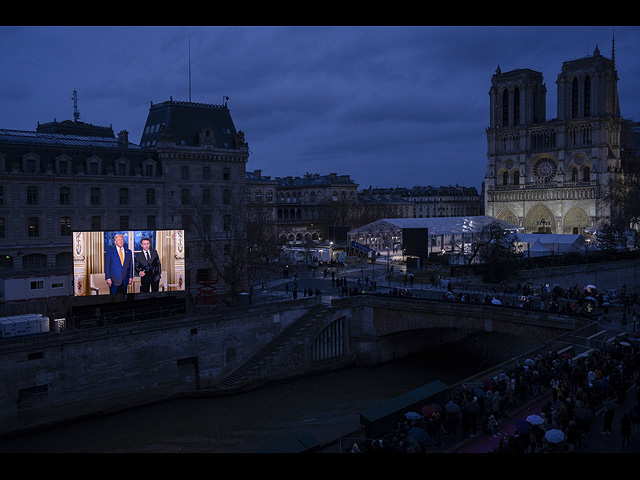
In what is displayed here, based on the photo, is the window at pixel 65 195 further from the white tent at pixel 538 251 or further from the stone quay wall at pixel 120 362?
the white tent at pixel 538 251

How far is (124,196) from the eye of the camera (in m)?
53.0

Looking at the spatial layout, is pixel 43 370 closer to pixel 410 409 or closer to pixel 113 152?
pixel 410 409

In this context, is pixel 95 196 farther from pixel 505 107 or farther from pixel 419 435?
pixel 505 107

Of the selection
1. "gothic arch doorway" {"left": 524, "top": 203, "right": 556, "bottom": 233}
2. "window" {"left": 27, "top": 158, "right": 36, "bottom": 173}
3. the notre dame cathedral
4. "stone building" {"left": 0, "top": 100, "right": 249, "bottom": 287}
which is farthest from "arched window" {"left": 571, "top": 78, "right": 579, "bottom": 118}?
"window" {"left": 27, "top": 158, "right": 36, "bottom": 173}

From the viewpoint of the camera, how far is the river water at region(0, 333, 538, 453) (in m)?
30.8

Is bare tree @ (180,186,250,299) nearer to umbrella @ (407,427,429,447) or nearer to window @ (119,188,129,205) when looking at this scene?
window @ (119,188,129,205)

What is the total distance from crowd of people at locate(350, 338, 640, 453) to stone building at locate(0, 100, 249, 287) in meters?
29.3

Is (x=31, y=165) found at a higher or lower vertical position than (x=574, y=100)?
lower

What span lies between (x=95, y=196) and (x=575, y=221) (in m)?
95.8

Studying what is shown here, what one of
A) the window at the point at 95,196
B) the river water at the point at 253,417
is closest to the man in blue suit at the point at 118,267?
the river water at the point at 253,417

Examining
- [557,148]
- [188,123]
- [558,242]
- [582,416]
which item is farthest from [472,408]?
[557,148]

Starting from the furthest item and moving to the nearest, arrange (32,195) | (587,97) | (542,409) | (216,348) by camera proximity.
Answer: (587,97) → (32,195) → (216,348) → (542,409)

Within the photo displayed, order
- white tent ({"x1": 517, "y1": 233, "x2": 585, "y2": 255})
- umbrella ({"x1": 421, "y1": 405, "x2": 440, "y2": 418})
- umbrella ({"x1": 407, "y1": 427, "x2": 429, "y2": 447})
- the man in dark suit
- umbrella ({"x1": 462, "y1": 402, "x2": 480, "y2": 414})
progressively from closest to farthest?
umbrella ({"x1": 407, "y1": 427, "x2": 429, "y2": 447}), umbrella ({"x1": 462, "y1": 402, "x2": 480, "y2": 414}), umbrella ({"x1": 421, "y1": 405, "x2": 440, "y2": 418}), the man in dark suit, white tent ({"x1": 517, "y1": 233, "x2": 585, "y2": 255})

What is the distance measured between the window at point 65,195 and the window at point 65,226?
1339mm
